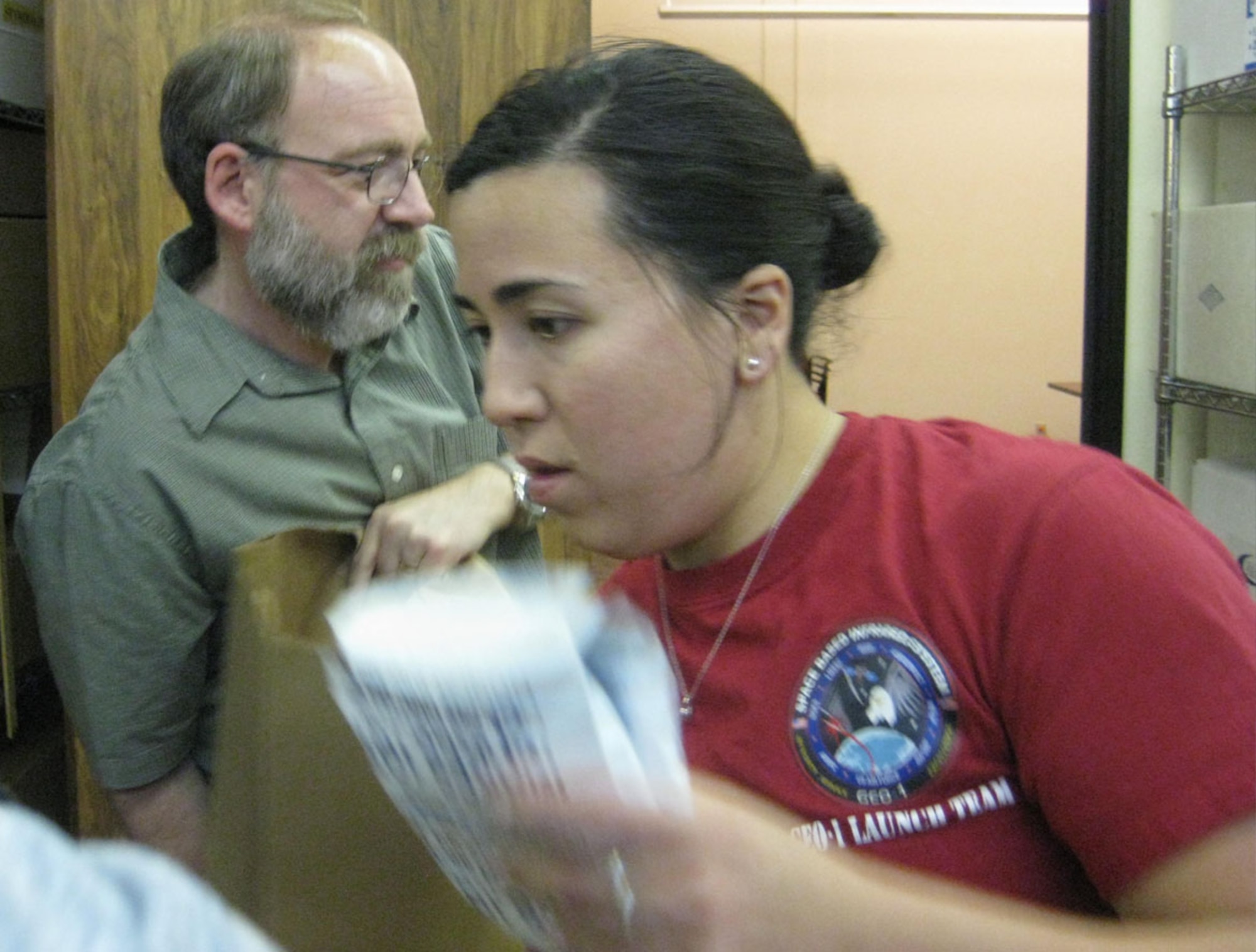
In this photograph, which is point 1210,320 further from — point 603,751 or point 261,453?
point 603,751

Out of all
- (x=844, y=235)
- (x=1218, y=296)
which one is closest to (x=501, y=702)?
(x=844, y=235)

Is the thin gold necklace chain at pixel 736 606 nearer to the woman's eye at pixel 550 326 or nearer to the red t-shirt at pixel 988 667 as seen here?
the red t-shirt at pixel 988 667

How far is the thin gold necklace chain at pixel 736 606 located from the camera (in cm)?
80

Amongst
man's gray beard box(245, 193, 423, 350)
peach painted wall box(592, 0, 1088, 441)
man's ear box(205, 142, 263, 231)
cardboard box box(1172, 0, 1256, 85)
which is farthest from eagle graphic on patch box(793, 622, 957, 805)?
peach painted wall box(592, 0, 1088, 441)

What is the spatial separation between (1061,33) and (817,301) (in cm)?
316

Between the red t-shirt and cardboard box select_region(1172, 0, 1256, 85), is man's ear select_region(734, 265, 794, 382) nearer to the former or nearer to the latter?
the red t-shirt

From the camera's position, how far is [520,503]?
1.41 metres

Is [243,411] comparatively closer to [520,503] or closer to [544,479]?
[520,503]

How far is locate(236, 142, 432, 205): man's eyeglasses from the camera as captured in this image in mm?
1402

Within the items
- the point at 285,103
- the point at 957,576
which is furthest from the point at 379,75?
the point at 957,576

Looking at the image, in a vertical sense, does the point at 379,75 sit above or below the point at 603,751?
above

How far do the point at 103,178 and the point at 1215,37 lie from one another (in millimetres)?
2003

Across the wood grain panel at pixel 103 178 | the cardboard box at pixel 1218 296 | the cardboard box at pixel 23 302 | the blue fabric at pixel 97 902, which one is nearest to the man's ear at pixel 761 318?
the blue fabric at pixel 97 902

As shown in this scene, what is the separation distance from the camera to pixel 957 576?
71 cm
